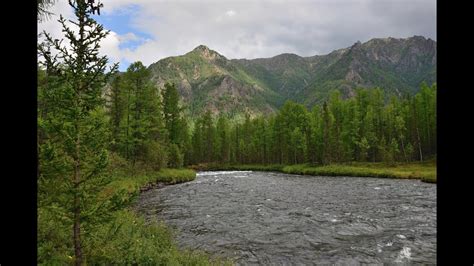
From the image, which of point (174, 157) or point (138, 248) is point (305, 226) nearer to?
point (138, 248)

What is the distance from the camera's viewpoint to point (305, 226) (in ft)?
63.1

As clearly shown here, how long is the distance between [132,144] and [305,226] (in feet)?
95.5

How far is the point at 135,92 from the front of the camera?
45125 mm

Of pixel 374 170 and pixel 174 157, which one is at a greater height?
pixel 174 157

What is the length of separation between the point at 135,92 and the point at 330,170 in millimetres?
37205

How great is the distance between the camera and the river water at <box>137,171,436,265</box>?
14.3 metres

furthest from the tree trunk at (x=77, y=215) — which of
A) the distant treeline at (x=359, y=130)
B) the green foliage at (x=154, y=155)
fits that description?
the distant treeline at (x=359, y=130)

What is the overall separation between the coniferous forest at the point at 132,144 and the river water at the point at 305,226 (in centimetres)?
234

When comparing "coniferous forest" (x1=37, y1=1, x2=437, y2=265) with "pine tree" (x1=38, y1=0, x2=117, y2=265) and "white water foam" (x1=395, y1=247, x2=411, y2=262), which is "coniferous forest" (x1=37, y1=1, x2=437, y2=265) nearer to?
"pine tree" (x1=38, y1=0, x2=117, y2=265)

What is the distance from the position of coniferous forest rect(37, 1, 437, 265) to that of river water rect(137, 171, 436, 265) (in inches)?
92.2

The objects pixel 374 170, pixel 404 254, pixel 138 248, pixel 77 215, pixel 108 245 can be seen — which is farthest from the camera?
pixel 374 170

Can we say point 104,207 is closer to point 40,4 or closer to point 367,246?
point 40,4

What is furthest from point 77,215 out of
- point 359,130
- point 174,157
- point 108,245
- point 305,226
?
point 359,130

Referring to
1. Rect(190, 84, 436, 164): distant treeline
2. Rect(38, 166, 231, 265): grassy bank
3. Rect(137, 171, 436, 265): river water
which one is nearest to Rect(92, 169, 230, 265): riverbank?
Rect(38, 166, 231, 265): grassy bank
